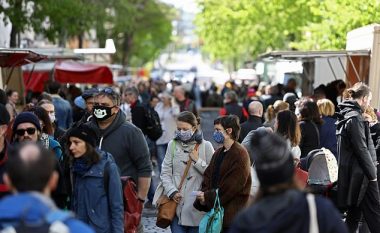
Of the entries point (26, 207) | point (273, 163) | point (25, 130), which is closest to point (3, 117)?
point (25, 130)

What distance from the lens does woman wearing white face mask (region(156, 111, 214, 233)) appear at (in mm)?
8422

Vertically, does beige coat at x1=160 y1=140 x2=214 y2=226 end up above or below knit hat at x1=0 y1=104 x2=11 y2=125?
below

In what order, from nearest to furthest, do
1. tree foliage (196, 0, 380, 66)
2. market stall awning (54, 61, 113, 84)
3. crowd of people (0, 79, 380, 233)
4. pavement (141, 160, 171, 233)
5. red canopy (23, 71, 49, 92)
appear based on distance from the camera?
crowd of people (0, 79, 380, 233) < pavement (141, 160, 171, 233) < tree foliage (196, 0, 380, 66) < market stall awning (54, 61, 113, 84) < red canopy (23, 71, 49, 92)

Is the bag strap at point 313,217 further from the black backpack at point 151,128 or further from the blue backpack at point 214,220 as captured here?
the black backpack at point 151,128

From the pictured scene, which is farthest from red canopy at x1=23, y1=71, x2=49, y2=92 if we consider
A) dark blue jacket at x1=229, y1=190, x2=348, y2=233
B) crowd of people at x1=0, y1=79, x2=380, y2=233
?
dark blue jacket at x1=229, y1=190, x2=348, y2=233

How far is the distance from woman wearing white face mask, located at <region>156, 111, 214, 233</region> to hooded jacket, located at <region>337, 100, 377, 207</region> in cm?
170

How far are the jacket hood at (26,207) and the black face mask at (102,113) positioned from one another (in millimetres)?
4041

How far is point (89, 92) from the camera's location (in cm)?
1109

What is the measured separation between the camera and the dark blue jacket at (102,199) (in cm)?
683

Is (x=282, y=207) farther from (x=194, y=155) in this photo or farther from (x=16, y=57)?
(x=16, y=57)

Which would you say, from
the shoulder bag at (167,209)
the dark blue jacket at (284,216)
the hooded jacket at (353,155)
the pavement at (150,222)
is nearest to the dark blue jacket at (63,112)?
the pavement at (150,222)

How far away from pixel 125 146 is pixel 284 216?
4072 mm

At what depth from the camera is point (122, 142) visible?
8062 mm

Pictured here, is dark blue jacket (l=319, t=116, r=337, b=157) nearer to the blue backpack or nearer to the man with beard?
the blue backpack
